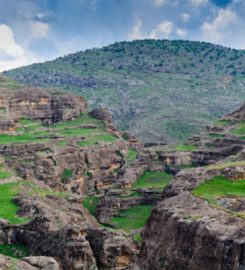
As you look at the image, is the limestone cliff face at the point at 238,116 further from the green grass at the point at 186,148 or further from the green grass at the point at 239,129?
the green grass at the point at 186,148

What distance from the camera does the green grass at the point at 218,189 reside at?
1253 inches

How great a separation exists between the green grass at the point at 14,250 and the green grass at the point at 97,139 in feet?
149

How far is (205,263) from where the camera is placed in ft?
85.2

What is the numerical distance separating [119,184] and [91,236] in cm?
2954

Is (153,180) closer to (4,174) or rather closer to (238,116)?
(238,116)

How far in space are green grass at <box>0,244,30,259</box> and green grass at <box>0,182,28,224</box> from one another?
8.65 feet

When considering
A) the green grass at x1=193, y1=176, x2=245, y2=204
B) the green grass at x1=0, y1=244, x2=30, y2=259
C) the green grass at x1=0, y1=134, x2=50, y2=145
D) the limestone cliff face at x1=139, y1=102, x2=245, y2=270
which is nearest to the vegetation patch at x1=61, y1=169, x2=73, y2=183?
the green grass at x1=0, y1=134, x2=50, y2=145

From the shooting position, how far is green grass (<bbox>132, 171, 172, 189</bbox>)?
257ft

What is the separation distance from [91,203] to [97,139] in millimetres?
21828

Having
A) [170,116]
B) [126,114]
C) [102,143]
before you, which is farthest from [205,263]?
[126,114]

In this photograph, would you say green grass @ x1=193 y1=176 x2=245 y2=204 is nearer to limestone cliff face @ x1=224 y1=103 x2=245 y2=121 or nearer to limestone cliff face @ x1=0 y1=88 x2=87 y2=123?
limestone cliff face @ x1=224 y1=103 x2=245 y2=121

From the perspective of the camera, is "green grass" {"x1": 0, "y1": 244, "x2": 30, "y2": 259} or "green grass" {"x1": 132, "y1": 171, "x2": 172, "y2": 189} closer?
"green grass" {"x1": 0, "y1": 244, "x2": 30, "y2": 259}

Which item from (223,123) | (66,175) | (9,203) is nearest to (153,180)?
(66,175)

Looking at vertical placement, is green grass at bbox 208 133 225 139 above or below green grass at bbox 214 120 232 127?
below
